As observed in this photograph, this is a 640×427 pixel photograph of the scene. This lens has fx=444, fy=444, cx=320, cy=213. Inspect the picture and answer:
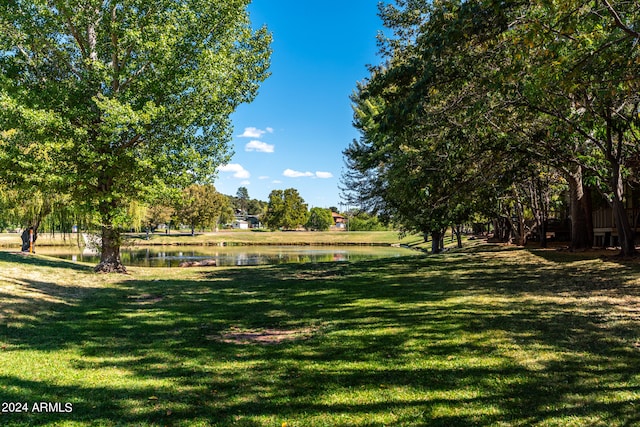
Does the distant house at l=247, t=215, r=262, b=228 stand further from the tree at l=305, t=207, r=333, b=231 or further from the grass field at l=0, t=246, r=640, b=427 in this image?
the grass field at l=0, t=246, r=640, b=427

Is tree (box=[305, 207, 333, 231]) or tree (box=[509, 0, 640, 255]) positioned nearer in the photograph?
tree (box=[509, 0, 640, 255])

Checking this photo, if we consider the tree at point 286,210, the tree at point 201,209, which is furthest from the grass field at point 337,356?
the tree at point 286,210

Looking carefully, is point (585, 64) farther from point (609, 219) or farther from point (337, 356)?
point (609, 219)

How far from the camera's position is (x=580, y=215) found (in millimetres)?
17984

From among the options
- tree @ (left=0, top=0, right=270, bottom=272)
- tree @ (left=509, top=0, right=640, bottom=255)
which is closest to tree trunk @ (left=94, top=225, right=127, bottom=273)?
tree @ (left=0, top=0, right=270, bottom=272)

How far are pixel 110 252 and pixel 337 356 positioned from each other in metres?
14.1

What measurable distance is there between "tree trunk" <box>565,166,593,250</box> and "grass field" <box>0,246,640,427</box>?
680cm

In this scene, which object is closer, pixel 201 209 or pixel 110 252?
pixel 110 252

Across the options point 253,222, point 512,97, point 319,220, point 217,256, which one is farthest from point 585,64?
point 253,222

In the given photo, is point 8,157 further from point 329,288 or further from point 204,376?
point 204,376

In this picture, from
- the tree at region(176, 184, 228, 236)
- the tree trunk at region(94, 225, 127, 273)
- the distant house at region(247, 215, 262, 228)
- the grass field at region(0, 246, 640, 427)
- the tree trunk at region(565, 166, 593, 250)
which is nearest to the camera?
the grass field at region(0, 246, 640, 427)

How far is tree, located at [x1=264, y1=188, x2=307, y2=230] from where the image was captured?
9606 cm

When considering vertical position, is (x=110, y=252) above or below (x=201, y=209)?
below

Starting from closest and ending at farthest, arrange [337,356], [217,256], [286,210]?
1. [337,356]
2. [217,256]
3. [286,210]
